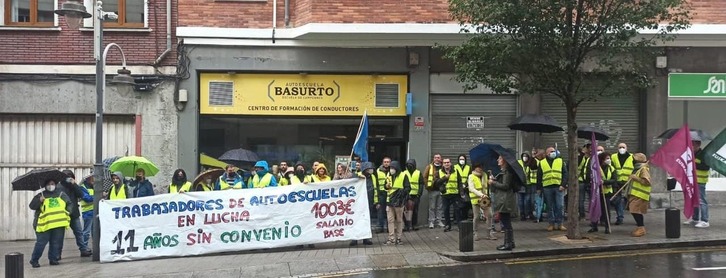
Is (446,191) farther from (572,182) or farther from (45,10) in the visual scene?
(45,10)

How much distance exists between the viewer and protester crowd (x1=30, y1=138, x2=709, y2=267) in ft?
35.0

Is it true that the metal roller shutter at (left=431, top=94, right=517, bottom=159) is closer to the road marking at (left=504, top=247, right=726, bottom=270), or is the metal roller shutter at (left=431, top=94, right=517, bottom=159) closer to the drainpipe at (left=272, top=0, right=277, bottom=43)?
the drainpipe at (left=272, top=0, right=277, bottom=43)

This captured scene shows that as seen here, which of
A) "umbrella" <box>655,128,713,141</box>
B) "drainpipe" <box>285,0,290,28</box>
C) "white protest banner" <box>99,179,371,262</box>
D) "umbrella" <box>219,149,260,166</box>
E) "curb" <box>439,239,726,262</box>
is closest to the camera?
"curb" <box>439,239,726,262</box>

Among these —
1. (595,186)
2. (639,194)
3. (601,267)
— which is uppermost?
(595,186)

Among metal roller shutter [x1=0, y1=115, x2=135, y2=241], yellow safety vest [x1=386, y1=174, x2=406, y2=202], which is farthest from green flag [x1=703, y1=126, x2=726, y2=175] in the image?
metal roller shutter [x1=0, y1=115, x2=135, y2=241]

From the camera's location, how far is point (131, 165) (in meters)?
12.1

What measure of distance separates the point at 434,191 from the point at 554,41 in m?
4.52

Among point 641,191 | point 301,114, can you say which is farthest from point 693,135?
point 301,114

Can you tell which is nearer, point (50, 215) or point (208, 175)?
point (50, 215)

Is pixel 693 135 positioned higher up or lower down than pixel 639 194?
higher up

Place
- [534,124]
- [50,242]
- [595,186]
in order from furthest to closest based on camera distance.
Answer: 1. [534,124]
2. [595,186]
3. [50,242]

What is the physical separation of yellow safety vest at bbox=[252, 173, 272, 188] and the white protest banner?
85 cm

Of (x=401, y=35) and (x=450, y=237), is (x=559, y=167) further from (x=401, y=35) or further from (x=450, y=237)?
(x=401, y=35)

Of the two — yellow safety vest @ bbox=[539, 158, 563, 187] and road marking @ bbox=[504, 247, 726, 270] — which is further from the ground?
yellow safety vest @ bbox=[539, 158, 563, 187]
